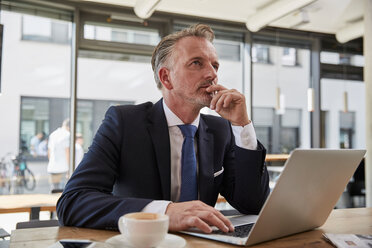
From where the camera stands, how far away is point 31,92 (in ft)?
16.6

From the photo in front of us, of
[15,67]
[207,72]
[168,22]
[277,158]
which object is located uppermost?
[168,22]

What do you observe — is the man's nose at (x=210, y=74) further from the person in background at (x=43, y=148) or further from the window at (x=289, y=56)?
the window at (x=289, y=56)

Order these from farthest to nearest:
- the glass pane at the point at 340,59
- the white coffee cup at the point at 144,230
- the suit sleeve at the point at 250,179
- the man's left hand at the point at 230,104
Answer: the glass pane at the point at 340,59 → the man's left hand at the point at 230,104 → the suit sleeve at the point at 250,179 → the white coffee cup at the point at 144,230

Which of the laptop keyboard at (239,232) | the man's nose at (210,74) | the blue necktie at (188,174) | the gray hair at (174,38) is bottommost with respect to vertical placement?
the laptop keyboard at (239,232)

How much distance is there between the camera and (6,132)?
4863 millimetres

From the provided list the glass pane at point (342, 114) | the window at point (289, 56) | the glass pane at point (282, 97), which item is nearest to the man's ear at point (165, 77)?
the glass pane at point (282, 97)

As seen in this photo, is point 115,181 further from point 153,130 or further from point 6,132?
point 6,132

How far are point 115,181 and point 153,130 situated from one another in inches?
10.0

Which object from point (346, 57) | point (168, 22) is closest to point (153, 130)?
point (168, 22)

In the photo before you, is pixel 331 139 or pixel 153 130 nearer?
pixel 153 130

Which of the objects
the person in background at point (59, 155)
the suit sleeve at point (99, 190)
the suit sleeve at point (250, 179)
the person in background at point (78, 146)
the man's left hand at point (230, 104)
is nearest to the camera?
the suit sleeve at point (99, 190)

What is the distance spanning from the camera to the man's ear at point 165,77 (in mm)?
1770

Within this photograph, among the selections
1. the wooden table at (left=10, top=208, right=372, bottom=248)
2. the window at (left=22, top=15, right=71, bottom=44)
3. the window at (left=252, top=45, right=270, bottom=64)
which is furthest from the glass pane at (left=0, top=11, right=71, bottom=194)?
the wooden table at (left=10, top=208, right=372, bottom=248)

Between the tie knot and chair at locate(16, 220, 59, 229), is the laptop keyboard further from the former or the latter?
chair at locate(16, 220, 59, 229)
